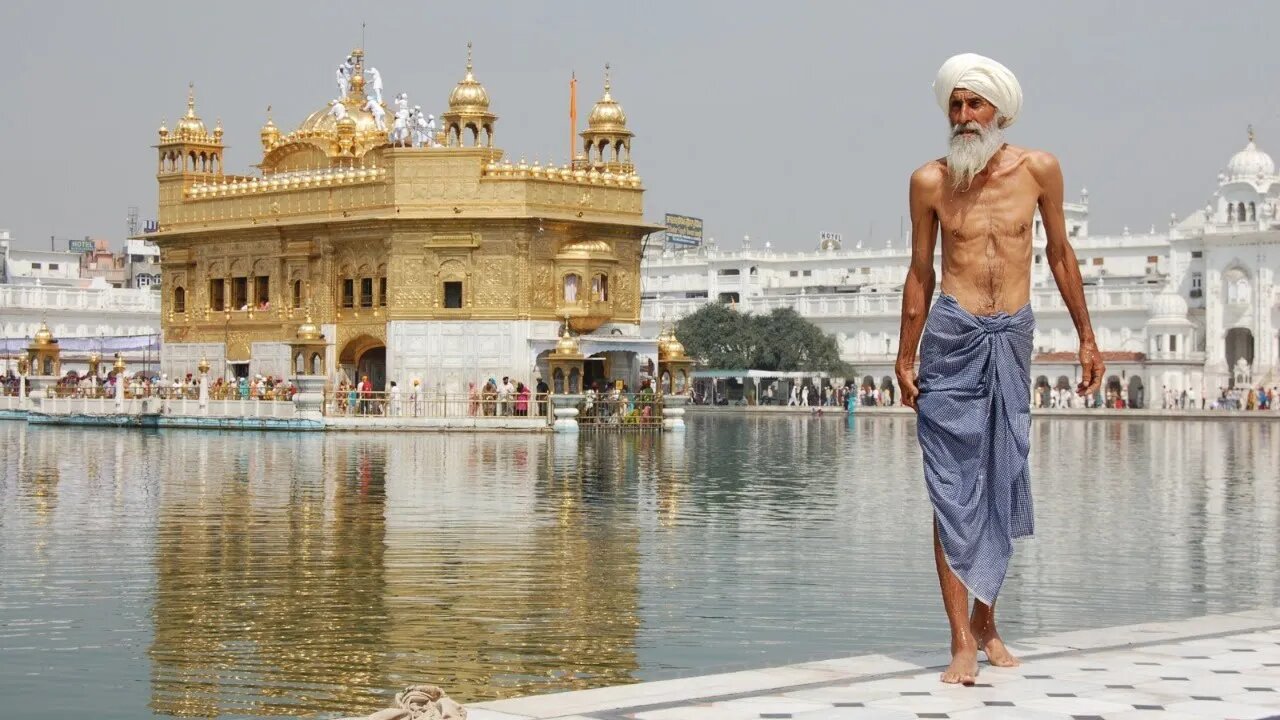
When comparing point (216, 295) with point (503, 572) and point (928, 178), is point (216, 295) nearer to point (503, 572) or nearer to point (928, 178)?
point (503, 572)

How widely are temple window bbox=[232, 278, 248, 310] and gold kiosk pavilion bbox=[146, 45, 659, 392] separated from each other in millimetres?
24

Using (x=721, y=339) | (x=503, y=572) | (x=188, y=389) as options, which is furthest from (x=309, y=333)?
(x=721, y=339)

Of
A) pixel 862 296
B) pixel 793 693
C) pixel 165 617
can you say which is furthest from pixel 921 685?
pixel 862 296

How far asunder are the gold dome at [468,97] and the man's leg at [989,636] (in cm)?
3393

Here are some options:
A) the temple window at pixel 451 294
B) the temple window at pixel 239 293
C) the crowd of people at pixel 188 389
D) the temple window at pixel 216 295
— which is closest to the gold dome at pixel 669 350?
the temple window at pixel 451 294

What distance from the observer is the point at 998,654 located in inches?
309

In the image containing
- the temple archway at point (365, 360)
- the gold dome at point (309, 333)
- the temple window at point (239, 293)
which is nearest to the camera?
the gold dome at point (309, 333)

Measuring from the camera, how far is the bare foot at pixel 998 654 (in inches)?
309

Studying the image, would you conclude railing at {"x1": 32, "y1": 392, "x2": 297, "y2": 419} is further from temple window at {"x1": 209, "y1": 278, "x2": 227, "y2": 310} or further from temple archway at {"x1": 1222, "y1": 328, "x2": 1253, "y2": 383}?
temple archway at {"x1": 1222, "y1": 328, "x2": 1253, "y2": 383}

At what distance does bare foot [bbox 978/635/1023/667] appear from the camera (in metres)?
7.85

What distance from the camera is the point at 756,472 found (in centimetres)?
2436

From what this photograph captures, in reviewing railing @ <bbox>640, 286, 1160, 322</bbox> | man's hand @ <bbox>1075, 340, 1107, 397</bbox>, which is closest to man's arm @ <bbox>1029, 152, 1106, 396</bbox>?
man's hand @ <bbox>1075, 340, 1107, 397</bbox>

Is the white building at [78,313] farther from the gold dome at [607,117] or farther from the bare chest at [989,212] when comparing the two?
the bare chest at [989,212]

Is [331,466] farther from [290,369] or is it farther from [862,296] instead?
[862,296]
